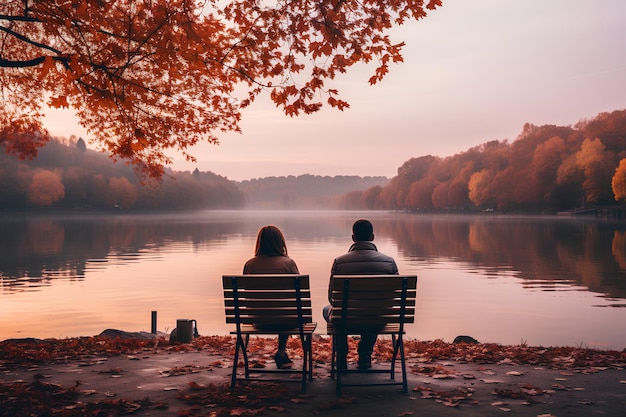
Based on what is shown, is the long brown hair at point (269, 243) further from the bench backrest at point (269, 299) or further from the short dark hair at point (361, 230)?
the short dark hair at point (361, 230)

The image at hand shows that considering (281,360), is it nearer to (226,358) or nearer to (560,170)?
(226,358)

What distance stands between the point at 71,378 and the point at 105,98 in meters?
3.79

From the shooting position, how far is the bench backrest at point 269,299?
7.50m

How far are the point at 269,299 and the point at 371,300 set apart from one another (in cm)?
121

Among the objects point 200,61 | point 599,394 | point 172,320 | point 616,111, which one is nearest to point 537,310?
point 172,320

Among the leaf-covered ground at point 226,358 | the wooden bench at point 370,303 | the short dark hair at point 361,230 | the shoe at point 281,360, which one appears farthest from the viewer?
the shoe at point 281,360

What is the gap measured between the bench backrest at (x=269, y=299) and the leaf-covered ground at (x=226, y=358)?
84 cm

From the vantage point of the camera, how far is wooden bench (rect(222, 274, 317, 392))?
7.50m

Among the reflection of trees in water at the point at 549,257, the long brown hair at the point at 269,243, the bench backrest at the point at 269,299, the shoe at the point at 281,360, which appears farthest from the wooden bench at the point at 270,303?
the reflection of trees in water at the point at 549,257

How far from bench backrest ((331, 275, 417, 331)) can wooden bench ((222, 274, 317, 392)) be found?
0.38m

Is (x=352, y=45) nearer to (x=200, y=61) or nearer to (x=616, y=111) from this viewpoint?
(x=200, y=61)

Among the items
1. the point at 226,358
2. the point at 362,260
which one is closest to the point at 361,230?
the point at 362,260

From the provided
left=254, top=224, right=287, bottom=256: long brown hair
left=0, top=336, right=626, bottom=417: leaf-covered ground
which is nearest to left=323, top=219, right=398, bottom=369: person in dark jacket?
left=254, top=224, right=287, bottom=256: long brown hair

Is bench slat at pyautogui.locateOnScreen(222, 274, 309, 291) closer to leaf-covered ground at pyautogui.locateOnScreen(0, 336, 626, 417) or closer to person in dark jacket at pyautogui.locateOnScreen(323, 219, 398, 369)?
person in dark jacket at pyautogui.locateOnScreen(323, 219, 398, 369)
